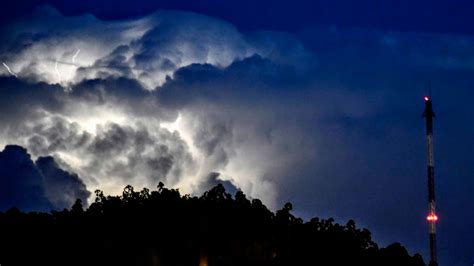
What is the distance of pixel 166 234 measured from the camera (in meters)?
63.1

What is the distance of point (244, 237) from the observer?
2581 inches

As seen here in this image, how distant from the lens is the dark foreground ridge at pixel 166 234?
6206cm

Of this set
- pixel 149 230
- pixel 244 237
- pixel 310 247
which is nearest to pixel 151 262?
pixel 149 230

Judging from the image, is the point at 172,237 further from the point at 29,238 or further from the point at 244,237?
the point at 29,238

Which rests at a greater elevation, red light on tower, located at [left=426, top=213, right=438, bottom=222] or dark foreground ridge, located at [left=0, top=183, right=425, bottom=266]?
red light on tower, located at [left=426, top=213, right=438, bottom=222]

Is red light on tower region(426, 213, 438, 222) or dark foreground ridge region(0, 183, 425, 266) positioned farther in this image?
red light on tower region(426, 213, 438, 222)

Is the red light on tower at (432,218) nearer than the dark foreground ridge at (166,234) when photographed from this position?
No

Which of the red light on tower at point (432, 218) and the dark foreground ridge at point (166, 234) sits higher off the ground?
the red light on tower at point (432, 218)

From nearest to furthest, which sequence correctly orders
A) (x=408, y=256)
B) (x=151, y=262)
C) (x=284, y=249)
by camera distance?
(x=151, y=262)
(x=284, y=249)
(x=408, y=256)

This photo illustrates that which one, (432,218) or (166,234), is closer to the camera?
(166,234)

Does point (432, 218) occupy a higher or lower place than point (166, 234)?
higher

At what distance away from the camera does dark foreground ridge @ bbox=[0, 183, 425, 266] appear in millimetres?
62062

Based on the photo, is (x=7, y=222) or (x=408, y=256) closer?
(x=7, y=222)

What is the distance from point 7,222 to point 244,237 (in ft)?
52.1
